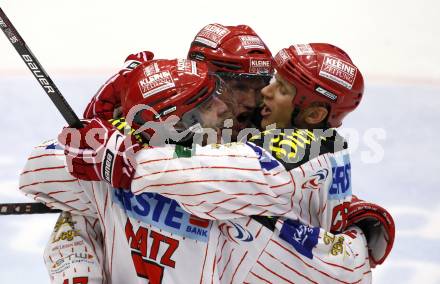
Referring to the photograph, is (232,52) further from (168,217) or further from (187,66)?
(168,217)

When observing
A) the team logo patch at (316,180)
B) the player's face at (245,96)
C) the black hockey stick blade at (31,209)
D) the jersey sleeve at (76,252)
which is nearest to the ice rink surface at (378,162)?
the black hockey stick blade at (31,209)

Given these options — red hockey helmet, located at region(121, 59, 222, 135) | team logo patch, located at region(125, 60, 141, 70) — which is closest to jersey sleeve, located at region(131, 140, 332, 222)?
red hockey helmet, located at region(121, 59, 222, 135)

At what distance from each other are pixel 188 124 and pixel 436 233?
1984 mm

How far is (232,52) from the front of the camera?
9.41ft

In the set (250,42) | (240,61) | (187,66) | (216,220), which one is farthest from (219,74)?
(216,220)

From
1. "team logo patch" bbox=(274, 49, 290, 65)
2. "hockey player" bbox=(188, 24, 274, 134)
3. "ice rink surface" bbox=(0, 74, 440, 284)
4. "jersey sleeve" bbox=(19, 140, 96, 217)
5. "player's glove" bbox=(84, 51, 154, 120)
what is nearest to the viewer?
"jersey sleeve" bbox=(19, 140, 96, 217)

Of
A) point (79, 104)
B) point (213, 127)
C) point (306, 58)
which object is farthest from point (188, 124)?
point (79, 104)

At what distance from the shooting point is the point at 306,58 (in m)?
2.45

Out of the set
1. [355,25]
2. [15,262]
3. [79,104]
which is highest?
[355,25]

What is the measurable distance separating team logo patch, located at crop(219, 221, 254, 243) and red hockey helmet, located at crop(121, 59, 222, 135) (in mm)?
289

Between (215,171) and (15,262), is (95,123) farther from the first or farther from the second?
(15,262)

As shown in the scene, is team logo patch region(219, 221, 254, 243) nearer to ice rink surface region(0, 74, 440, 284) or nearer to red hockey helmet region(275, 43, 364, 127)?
red hockey helmet region(275, 43, 364, 127)

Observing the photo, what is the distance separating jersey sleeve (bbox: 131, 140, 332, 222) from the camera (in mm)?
2020

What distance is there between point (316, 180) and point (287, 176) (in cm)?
12
